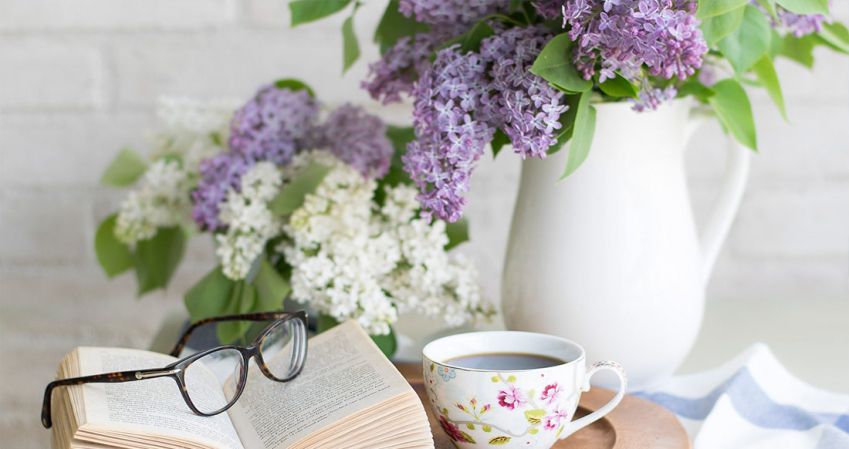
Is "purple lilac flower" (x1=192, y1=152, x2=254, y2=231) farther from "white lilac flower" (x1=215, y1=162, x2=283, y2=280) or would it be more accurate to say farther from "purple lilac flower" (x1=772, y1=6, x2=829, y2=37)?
"purple lilac flower" (x1=772, y1=6, x2=829, y2=37)

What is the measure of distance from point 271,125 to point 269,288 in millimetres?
151

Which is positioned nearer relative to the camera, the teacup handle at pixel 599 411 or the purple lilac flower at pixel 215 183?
the teacup handle at pixel 599 411

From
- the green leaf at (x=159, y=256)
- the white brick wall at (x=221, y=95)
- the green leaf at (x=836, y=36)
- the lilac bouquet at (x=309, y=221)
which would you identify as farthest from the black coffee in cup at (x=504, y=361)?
the white brick wall at (x=221, y=95)

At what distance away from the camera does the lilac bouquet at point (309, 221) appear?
A: 75cm

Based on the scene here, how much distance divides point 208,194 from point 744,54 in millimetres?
466

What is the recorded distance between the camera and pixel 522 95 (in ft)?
1.89

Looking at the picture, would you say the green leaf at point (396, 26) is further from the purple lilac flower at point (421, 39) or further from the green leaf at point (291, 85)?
the green leaf at point (291, 85)

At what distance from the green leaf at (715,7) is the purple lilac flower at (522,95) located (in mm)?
103

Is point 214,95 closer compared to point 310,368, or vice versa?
point 310,368

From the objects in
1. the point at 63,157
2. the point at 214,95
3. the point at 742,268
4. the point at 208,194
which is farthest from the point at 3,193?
the point at 742,268

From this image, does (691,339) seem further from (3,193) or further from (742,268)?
(3,193)

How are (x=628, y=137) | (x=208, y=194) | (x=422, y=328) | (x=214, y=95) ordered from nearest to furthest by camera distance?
(x=628, y=137) < (x=208, y=194) < (x=422, y=328) < (x=214, y=95)

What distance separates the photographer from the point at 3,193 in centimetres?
121

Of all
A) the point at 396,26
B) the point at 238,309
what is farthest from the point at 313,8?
the point at 238,309
